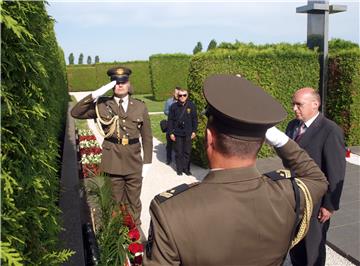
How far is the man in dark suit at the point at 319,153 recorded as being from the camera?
3.33m

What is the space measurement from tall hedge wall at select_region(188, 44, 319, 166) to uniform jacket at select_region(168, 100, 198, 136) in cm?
39

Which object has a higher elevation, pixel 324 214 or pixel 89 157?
pixel 324 214

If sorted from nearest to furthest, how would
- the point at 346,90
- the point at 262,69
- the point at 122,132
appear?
the point at 122,132
the point at 262,69
the point at 346,90

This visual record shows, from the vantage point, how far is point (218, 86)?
5.35ft

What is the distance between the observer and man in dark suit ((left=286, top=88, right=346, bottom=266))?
3326 mm

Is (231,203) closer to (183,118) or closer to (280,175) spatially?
(280,175)

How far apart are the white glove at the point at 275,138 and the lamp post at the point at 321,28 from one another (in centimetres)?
877

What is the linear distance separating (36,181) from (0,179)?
52 centimetres

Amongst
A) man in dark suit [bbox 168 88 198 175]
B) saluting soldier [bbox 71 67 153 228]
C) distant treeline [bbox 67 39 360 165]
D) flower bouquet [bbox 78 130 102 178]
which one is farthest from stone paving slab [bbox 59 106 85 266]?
distant treeline [bbox 67 39 360 165]

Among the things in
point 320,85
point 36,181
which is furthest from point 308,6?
point 36,181

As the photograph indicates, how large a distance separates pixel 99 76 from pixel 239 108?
3717cm

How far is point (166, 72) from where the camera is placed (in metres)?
27.8

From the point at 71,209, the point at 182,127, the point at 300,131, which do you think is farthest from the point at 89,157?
the point at 300,131

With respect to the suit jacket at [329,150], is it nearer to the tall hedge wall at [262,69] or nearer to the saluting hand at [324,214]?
the saluting hand at [324,214]
